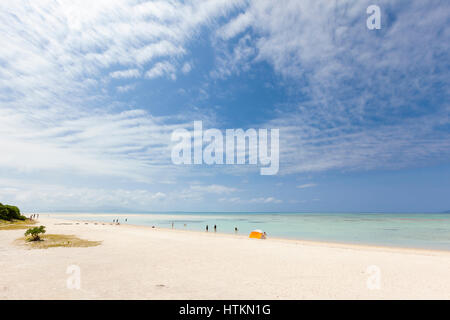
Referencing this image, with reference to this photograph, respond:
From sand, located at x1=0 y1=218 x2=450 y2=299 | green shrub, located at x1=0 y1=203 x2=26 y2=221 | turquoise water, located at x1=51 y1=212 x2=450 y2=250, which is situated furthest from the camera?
green shrub, located at x1=0 y1=203 x2=26 y2=221

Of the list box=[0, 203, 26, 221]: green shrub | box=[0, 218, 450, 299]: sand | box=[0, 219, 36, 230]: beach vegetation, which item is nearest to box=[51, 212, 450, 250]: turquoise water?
box=[0, 218, 450, 299]: sand

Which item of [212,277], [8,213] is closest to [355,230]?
[212,277]

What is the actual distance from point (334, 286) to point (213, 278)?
569cm

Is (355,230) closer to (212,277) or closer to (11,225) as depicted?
(212,277)

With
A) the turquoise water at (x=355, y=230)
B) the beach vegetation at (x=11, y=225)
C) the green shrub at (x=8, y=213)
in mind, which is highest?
the green shrub at (x=8, y=213)

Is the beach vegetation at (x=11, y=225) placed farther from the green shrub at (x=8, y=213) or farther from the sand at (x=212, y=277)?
the sand at (x=212, y=277)

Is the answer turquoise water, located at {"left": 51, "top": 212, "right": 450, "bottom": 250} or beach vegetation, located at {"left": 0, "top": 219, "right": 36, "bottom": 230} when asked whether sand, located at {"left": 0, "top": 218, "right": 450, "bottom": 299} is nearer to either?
turquoise water, located at {"left": 51, "top": 212, "right": 450, "bottom": 250}

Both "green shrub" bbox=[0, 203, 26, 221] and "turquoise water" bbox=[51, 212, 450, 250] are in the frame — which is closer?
"turquoise water" bbox=[51, 212, 450, 250]

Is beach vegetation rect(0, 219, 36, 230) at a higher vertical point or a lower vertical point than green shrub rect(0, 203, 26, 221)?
lower

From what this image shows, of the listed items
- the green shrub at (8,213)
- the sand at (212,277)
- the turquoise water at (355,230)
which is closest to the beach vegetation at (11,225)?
the green shrub at (8,213)

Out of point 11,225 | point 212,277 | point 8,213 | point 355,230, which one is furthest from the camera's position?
point 355,230

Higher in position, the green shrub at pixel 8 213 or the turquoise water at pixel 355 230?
the green shrub at pixel 8 213
